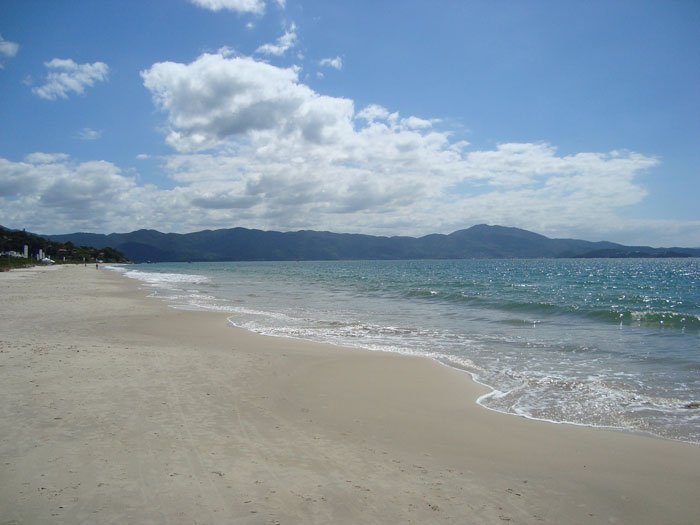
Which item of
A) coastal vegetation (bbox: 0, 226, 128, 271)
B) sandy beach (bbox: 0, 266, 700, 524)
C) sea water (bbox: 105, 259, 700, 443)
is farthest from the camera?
coastal vegetation (bbox: 0, 226, 128, 271)

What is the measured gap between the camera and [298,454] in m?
4.89

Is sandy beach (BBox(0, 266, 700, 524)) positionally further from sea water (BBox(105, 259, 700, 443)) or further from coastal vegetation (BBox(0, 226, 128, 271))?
coastal vegetation (BBox(0, 226, 128, 271))

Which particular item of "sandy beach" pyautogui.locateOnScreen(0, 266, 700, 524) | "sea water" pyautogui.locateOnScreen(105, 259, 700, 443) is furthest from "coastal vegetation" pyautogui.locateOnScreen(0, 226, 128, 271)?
"sandy beach" pyautogui.locateOnScreen(0, 266, 700, 524)

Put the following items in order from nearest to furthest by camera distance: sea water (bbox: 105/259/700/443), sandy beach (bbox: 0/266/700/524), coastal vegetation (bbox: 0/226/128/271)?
sandy beach (bbox: 0/266/700/524) < sea water (bbox: 105/259/700/443) < coastal vegetation (bbox: 0/226/128/271)

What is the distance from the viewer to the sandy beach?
12.4ft

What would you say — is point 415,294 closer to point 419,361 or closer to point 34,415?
point 419,361

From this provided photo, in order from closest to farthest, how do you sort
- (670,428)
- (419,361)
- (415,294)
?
1. (670,428)
2. (419,361)
3. (415,294)

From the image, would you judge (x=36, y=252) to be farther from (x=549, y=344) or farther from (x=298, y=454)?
(x=298, y=454)

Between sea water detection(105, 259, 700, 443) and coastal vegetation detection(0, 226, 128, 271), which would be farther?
coastal vegetation detection(0, 226, 128, 271)

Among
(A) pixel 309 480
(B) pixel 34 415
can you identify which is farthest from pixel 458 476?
(B) pixel 34 415

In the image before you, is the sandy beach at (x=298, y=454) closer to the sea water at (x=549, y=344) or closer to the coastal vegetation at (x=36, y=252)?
the sea water at (x=549, y=344)

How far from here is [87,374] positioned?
791 cm

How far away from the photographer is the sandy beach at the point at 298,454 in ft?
12.4

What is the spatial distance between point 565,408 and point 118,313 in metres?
18.3
